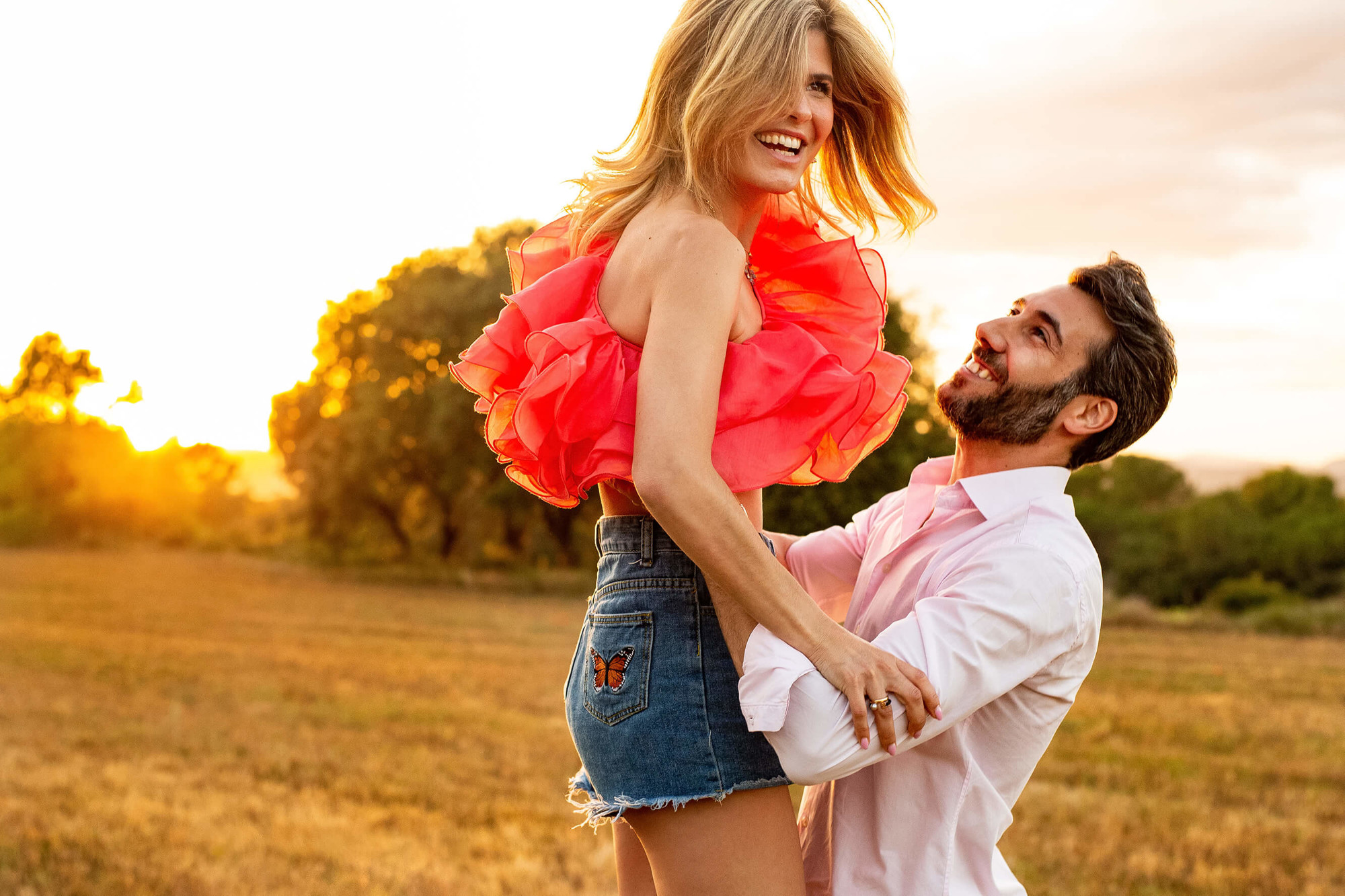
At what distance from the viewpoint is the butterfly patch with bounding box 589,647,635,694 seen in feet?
7.02

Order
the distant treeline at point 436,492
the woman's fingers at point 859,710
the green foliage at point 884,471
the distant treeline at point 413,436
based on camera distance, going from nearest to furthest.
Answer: the woman's fingers at point 859,710 < the green foliage at point 884,471 < the distant treeline at point 436,492 < the distant treeline at point 413,436

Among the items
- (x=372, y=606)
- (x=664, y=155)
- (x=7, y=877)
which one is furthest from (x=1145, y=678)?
(x=372, y=606)

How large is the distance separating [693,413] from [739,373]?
230mm

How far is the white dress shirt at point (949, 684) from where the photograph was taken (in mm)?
1947

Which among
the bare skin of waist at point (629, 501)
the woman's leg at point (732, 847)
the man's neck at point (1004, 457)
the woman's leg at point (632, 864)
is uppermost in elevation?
the man's neck at point (1004, 457)

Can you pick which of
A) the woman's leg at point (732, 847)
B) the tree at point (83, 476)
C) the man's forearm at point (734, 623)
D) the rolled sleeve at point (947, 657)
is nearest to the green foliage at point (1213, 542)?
the rolled sleeve at point (947, 657)

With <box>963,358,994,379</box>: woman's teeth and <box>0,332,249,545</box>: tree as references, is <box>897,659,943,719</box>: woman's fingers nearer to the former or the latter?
<box>963,358,994,379</box>: woman's teeth

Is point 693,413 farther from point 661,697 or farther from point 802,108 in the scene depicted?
point 802,108

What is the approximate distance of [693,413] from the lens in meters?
1.97

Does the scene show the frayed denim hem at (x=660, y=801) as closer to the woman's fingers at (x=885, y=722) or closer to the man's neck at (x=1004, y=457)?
the woman's fingers at (x=885, y=722)

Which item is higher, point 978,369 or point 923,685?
point 978,369

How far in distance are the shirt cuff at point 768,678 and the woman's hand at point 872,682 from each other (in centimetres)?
4

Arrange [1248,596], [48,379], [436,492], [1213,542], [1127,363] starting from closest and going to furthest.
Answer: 1. [1127,363]
2. [1248,596]
3. [1213,542]
4. [436,492]
5. [48,379]

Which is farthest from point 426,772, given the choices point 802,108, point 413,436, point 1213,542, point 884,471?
point 1213,542
